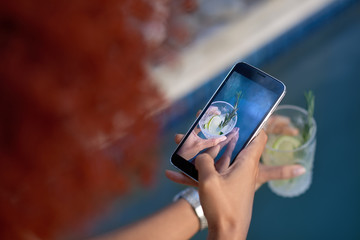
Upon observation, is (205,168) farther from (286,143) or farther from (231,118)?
(286,143)

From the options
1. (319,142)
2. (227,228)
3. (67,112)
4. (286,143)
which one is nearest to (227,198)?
(227,228)

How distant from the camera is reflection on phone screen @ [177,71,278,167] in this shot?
57 cm

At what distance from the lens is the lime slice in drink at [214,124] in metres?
0.59

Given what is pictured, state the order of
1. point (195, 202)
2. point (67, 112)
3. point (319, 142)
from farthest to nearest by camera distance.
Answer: point (67, 112), point (319, 142), point (195, 202)

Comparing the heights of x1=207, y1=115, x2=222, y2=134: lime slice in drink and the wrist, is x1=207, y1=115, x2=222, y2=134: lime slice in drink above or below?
above

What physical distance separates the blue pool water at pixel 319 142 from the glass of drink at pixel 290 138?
0.41 feet

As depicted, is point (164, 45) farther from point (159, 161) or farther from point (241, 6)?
point (159, 161)

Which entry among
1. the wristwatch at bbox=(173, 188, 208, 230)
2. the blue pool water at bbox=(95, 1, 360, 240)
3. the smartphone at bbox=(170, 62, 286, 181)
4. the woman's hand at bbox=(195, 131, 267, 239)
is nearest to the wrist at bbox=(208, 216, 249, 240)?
the woman's hand at bbox=(195, 131, 267, 239)

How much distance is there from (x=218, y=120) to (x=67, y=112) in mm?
697

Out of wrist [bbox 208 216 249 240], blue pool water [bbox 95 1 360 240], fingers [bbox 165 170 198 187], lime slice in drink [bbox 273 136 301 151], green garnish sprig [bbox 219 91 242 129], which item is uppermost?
green garnish sprig [bbox 219 91 242 129]

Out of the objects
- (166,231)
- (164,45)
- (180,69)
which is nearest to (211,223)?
(166,231)

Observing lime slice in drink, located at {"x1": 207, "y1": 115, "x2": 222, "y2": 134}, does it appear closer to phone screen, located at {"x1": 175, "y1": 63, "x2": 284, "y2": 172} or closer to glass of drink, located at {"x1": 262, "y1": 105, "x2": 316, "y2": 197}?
phone screen, located at {"x1": 175, "y1": 63, "x2": 284, "y2": 172}

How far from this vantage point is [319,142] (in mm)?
882

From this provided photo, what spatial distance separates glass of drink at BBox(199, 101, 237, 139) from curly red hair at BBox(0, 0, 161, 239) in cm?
40
